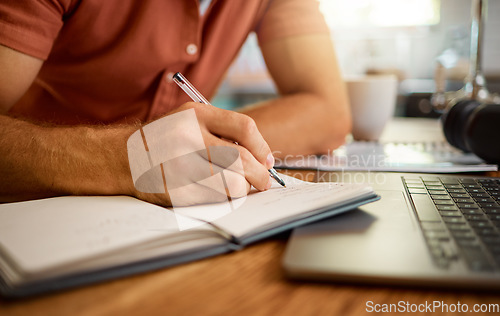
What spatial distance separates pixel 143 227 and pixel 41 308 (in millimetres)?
93

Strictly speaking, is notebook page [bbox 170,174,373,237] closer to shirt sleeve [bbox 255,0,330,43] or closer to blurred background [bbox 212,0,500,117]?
shirt sleeve [bbox 255,0,330,43]

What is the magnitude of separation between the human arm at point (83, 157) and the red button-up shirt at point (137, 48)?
202 mm

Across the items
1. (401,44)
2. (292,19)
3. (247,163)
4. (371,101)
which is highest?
(292,19)

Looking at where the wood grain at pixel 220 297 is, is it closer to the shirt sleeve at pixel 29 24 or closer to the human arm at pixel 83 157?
the human arm at pixel 83 157

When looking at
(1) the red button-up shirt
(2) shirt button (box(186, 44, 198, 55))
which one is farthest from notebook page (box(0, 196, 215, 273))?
(2) shirt button (box(186, 44, 198, 55))

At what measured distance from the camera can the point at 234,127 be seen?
396 mm

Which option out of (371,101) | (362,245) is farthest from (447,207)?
(371,101)

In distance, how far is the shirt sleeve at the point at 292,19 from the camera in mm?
866

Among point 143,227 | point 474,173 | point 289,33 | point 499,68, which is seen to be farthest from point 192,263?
point 499,68

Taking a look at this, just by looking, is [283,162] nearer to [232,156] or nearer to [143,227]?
[232,156]

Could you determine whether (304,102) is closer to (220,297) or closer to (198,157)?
(198,157)

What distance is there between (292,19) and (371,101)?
0.27 metres

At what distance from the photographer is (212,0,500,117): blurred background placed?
9.07 feet

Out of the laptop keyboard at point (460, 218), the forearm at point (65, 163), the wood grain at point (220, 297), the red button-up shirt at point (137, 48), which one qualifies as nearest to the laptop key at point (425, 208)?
the laptop keyboard at point (460, 218)
